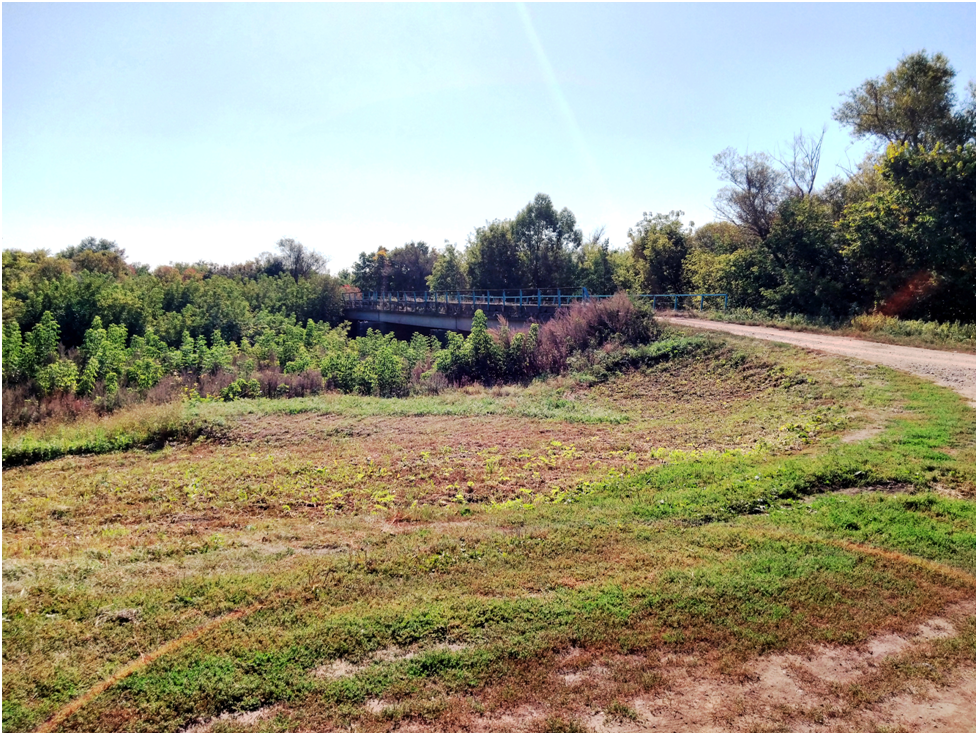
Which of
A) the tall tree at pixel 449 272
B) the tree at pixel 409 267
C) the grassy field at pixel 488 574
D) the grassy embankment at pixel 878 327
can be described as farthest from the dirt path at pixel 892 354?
the tree at pixel 409 267

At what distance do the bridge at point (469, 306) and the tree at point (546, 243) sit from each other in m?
2.12

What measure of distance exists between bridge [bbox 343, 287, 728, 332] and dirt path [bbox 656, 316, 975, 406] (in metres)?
5.53

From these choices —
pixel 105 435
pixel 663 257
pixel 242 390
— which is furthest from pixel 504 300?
pixel 105 435

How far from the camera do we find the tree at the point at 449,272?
197 feet

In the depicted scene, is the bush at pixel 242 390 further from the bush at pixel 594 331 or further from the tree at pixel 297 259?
the tree at pixel 297 259

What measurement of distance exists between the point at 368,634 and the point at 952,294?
20.5 m

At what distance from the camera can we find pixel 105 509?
9.05 meters

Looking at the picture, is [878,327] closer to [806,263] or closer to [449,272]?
[806,263]

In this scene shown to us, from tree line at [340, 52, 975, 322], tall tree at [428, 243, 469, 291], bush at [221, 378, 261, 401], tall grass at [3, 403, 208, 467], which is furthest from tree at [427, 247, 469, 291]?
tall grass at [3, 403, 208, 467]

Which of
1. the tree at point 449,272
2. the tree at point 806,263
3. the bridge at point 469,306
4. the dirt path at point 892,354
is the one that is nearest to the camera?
the dirt path at point 892,354

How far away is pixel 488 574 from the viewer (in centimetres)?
568

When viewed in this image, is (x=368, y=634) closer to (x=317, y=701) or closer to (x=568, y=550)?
(x=317, y=701)

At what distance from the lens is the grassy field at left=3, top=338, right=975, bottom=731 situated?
3980 mm

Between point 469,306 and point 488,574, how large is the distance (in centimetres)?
3216
